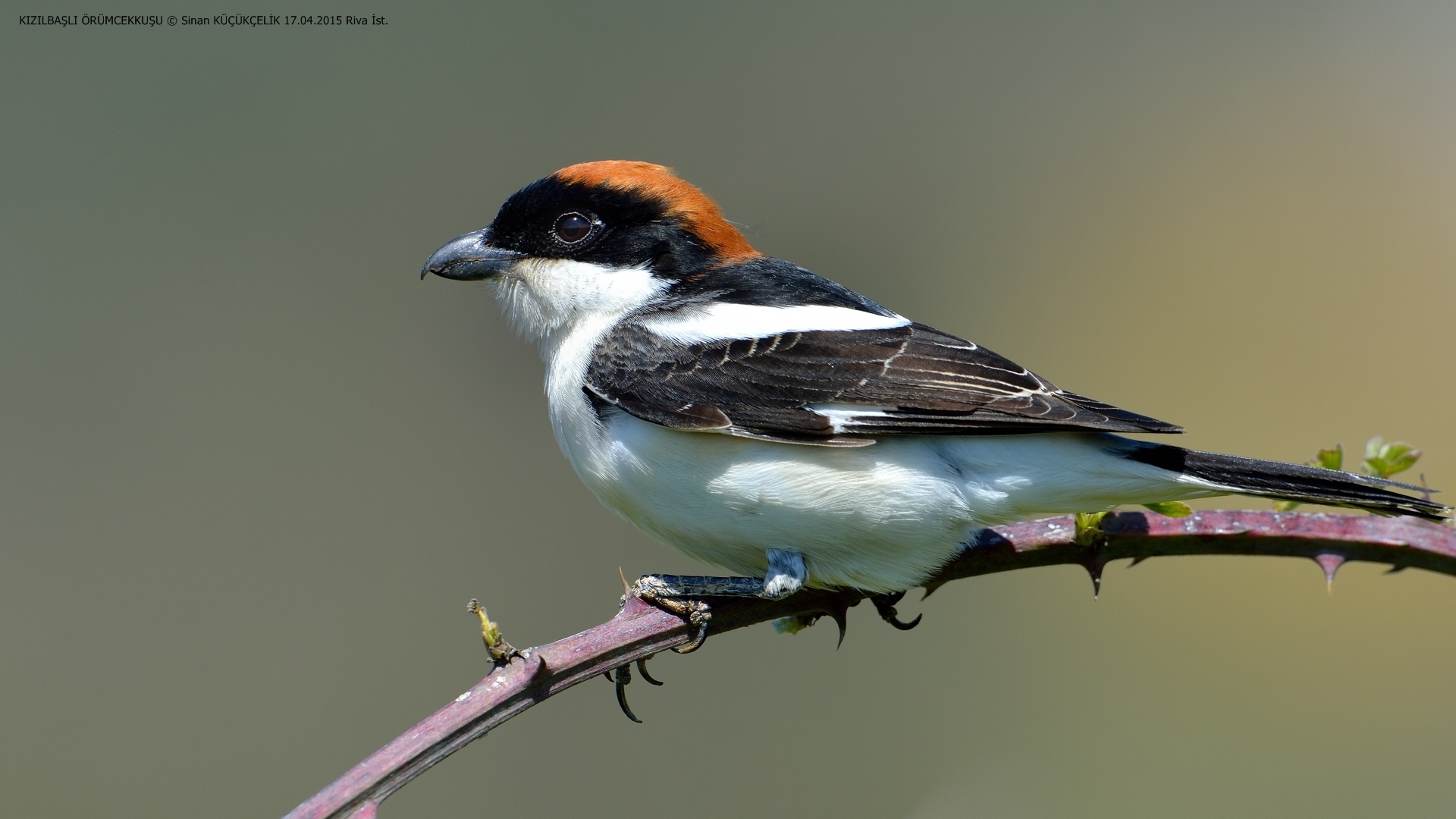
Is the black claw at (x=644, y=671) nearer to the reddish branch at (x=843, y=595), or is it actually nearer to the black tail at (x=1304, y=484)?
the reddish branch at (x=843, y=595)

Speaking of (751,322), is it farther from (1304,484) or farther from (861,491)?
(1304,484)

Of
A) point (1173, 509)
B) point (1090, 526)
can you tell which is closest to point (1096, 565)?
point (1090, 526)

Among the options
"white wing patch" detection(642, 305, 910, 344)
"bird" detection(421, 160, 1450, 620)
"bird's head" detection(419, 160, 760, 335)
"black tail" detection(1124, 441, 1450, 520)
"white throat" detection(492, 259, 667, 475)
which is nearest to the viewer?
"black tail" detection(1124, 441, 1450, 520)

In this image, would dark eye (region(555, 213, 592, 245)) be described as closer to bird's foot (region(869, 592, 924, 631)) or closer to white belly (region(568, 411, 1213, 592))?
white belly (region(568, 411, 1213, 592))

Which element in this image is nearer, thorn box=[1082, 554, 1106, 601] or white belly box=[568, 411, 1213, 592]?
thorn box=[1082, 554, 1106, 601]

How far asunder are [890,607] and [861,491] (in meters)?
0.56

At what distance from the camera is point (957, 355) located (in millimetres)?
2834

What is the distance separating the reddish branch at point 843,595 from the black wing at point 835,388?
0.27 m

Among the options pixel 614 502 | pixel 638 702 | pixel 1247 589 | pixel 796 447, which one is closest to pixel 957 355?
pixel 796 447

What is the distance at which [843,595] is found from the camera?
2.87 m

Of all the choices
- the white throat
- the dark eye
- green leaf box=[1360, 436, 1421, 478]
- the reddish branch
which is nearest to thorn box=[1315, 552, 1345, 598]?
the reddish branch

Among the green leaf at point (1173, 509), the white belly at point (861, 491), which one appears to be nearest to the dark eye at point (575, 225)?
the white belly at point (861, 491)

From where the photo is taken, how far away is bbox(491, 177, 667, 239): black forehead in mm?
3271

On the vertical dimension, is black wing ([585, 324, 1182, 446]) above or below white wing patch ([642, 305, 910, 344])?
below
